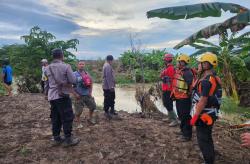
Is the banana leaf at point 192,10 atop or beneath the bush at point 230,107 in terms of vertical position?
atop

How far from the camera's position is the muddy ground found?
6.55 metres

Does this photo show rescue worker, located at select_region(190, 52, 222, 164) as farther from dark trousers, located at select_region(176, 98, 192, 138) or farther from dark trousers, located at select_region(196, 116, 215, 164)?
dark trousers, located at select_region(176, 98, 192, 138)

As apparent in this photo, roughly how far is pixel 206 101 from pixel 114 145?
2287 mm

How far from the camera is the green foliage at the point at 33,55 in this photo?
17.6 meters

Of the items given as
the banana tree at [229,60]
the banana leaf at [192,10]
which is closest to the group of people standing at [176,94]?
the banana leaf at [192,10]

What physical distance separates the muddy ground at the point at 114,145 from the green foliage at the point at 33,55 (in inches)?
328

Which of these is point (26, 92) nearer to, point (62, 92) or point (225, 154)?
point (62, 92)

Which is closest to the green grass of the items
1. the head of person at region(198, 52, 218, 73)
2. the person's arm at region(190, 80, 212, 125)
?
the head of person at region(198, 52, 218, 73)

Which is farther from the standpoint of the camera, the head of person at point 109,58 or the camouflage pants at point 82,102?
the head of person at point 109,58

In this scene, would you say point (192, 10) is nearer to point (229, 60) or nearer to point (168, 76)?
point (168, 76)

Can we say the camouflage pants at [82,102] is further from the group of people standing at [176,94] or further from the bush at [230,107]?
the bush at [230,107]

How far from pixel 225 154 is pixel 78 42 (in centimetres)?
1171

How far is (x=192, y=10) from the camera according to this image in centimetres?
743

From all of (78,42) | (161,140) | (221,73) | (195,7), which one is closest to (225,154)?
(161,140)
